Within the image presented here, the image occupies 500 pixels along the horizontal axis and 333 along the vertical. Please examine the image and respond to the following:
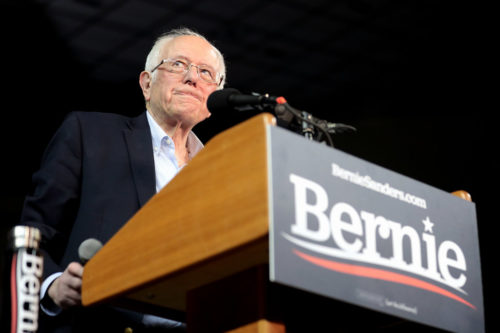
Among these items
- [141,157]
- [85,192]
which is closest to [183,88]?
[141,157]

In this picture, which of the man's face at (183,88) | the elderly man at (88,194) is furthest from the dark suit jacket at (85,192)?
the man's face at (183,88)

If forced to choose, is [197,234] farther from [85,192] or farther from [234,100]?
[85,192]

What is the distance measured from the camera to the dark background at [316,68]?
656 cm

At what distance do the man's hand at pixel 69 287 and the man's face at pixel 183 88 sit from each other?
32.5 inches

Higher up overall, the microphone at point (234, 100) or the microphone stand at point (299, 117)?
the microphone at point (234, 100)

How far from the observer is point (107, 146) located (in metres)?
2.12

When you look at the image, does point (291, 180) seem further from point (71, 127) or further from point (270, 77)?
point (270, 77)

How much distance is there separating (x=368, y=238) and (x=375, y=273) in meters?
0.07

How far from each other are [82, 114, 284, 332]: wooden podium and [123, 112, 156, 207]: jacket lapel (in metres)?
0.43

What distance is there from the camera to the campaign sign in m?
1.29

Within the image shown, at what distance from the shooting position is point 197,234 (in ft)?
4.50

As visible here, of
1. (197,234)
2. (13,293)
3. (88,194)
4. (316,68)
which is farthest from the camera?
A: (316,68)

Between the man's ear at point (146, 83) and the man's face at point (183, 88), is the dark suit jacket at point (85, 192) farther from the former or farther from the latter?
the man's ear at point (146, 83)

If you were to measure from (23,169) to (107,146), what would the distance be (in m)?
6.17
